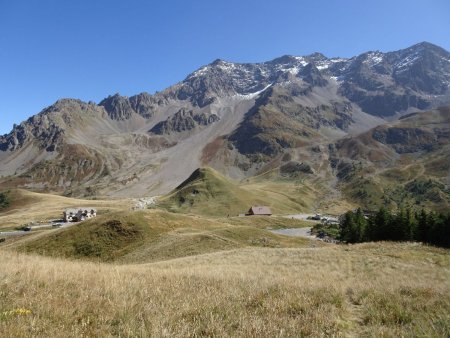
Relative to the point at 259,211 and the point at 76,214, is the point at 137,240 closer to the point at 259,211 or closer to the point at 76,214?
the point at 76,214

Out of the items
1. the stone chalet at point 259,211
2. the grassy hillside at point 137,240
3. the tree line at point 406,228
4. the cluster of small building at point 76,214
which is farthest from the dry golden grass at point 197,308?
the stone chalet at point 259,211

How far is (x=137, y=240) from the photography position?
6075 centimetres

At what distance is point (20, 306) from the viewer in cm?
846

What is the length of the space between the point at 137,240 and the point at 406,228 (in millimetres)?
55268

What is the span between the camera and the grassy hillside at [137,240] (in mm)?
53719

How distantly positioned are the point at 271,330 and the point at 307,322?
1.33 meters

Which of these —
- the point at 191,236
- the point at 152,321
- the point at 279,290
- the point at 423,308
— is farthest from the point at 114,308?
the point at 191,236

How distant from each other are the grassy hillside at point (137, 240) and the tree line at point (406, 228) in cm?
2112

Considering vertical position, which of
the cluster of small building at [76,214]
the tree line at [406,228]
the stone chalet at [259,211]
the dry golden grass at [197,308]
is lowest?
the stone chalet at [259,211]

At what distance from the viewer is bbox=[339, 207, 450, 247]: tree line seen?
230ft

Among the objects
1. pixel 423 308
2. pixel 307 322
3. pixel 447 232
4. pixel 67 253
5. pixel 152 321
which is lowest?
pixel 447 232

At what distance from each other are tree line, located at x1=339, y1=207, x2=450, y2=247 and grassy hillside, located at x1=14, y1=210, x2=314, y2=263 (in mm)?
21120

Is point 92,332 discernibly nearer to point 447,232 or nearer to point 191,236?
point 191,236

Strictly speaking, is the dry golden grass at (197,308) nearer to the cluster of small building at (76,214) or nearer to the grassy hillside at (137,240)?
the grassy hillside at (137,240)
